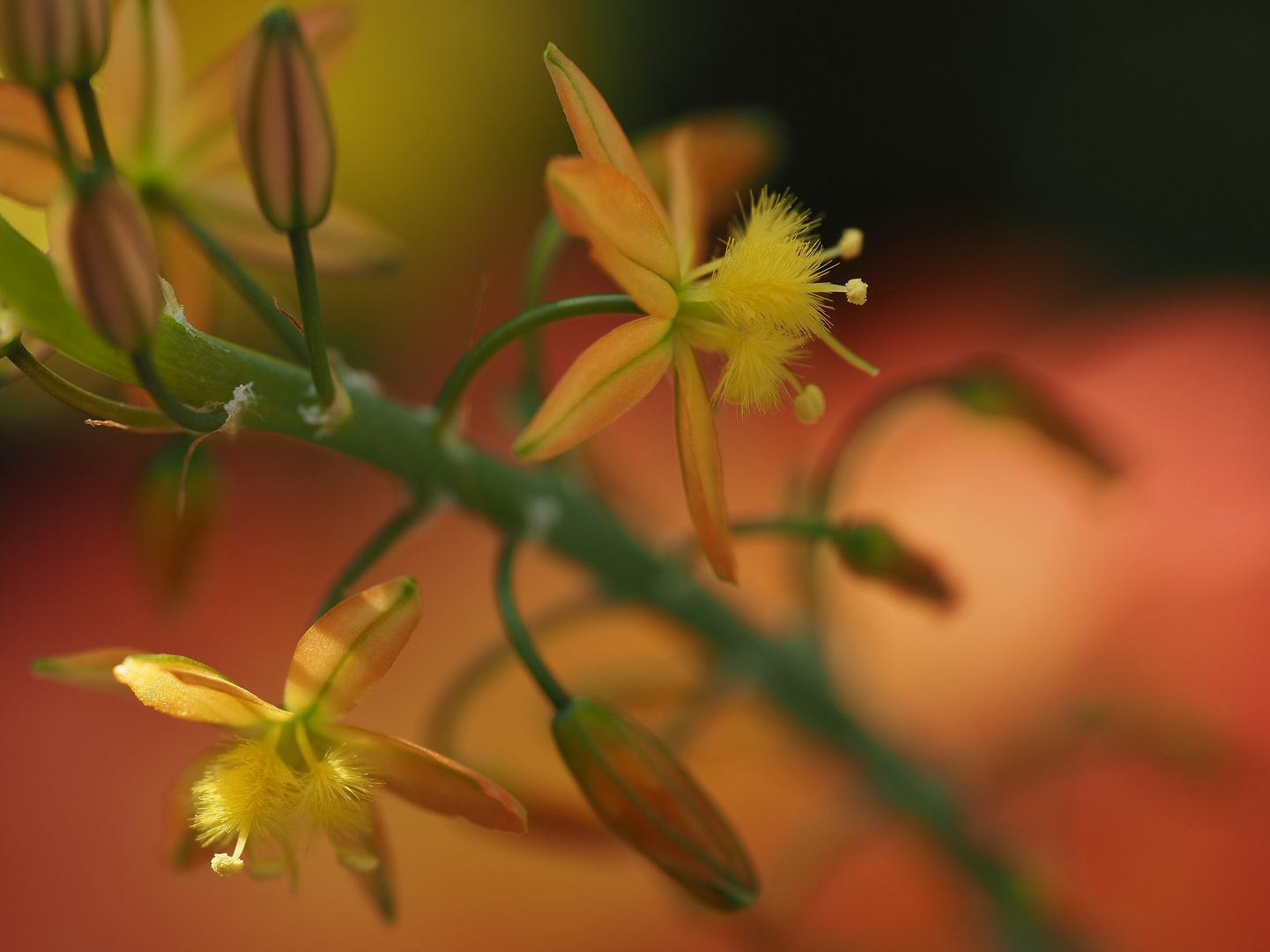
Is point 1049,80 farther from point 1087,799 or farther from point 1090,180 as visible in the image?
point 1087,799

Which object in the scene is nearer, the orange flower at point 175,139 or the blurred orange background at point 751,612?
the orange flower at point 175,139

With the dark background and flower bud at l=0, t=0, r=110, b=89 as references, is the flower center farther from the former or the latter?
the dark background

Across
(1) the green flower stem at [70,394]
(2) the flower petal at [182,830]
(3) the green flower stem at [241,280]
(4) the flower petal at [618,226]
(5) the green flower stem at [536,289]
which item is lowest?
(2) the flower petal at [182,830]

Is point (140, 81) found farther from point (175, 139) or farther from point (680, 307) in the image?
point (680, 307)

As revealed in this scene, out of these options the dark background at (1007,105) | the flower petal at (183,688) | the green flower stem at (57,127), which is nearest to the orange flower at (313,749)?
the flower petal at (183,688)

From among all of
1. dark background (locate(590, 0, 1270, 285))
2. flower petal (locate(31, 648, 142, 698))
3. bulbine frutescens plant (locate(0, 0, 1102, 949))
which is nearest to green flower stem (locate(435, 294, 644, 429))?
bulbine frutescens plant (locate(0, 0, 1102, 949))

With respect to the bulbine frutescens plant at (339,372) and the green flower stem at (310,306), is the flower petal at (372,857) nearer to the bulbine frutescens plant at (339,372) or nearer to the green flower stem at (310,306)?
the bulbine frutescens plant at (339,372)

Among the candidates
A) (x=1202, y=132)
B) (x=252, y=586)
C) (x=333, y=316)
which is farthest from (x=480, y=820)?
(x=1202, y=132)
